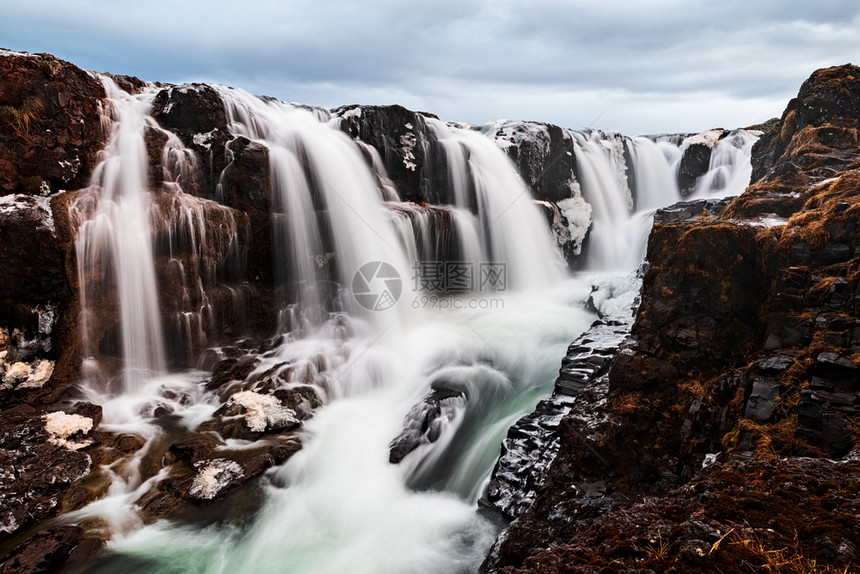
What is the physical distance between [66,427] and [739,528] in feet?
30.7

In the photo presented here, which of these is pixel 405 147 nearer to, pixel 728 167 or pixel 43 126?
pixel 43 126

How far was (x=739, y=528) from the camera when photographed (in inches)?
91.9

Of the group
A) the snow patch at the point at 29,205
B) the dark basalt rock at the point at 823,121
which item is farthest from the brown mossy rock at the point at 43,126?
the dark basalt rock at the point at 823,121

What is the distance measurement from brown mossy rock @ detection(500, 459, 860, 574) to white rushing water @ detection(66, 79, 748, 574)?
3.15 meters

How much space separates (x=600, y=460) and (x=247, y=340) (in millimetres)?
8536

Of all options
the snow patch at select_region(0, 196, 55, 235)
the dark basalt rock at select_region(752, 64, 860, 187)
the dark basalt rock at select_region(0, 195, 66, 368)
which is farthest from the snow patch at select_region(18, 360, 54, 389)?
the dark basalt rock at select_region(752, 64, 860, 187)

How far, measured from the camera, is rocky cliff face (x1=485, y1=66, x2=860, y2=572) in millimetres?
2379

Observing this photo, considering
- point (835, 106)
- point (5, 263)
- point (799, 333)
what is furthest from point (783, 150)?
point (5, 263)

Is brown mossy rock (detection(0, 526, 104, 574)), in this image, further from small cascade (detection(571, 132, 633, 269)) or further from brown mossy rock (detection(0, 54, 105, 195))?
small cascade (detection(571, 132, 633, 269))

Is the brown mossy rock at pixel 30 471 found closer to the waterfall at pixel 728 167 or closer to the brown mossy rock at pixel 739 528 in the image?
the brown mossy rock at pixel 739 528

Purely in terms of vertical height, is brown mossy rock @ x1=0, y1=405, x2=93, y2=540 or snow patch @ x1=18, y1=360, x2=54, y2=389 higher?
snow patch @ x1=18, y1=360, x2=54, y2=389

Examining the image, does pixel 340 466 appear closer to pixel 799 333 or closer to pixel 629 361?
pixel 629 361

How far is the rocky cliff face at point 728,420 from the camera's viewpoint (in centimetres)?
238

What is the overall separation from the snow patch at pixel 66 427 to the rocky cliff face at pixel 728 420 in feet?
23.0
